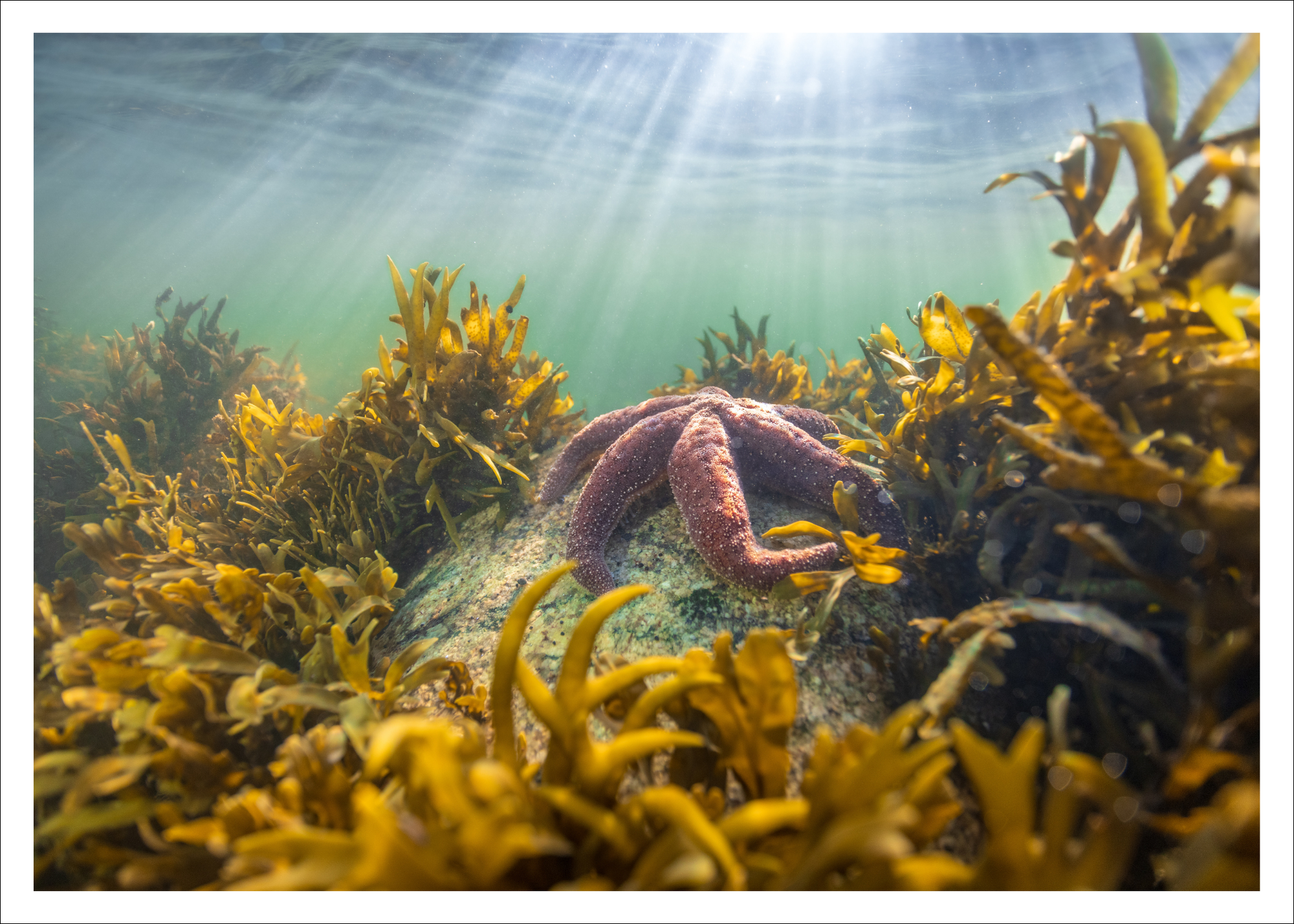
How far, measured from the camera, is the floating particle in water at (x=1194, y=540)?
1247 mm

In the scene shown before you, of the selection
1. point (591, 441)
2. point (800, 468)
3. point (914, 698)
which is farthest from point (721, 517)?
point (591, 441)

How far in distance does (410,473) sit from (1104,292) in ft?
10.8

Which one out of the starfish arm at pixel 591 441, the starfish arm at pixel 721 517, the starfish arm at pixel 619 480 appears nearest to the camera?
the starfish arm at pixel 721 517

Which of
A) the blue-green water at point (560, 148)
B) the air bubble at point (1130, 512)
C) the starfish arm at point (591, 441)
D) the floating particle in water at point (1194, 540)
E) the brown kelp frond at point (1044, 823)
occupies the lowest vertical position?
the brown kelp frond at point (1044, 823)

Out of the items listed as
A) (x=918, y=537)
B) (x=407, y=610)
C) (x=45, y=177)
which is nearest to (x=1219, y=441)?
(x=918, y=537)

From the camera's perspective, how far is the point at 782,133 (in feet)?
55.8

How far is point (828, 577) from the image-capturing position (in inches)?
73.3

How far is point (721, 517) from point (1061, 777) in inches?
50.6

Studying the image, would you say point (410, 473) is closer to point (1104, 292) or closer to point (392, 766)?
point (392, 766)

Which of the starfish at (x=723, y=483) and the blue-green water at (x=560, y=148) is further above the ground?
the blue-green water at (x=560, y=148)

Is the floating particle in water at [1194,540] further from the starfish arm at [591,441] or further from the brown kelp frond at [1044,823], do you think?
the starfish arm at [591,441]

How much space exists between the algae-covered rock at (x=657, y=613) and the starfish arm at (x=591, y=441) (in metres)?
0.13

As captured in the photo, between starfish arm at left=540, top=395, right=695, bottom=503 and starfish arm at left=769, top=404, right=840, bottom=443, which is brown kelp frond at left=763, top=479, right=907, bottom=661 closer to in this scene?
starfish arm at left=769, top=404, right=840, bottom=443

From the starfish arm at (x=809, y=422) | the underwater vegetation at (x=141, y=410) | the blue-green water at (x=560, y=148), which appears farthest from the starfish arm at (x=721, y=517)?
the underwater vegetation at (x=141, y=410)
